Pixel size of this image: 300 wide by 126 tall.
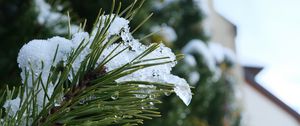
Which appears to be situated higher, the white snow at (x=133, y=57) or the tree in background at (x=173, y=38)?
the tree in background at (x=173, y=38)

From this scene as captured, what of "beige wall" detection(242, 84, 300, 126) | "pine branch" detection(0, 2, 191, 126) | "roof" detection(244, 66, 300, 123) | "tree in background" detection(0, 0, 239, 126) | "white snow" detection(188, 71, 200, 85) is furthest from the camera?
"beige wall" detection(242, 84, 300, 126)

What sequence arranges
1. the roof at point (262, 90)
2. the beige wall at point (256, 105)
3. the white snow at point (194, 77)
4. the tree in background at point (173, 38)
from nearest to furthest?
1. the tree in background at point (173, 38)
2. the white snow at point (194, 77)
3. the beige wall at point (256, 105)
4. the roof at point (262, 90)

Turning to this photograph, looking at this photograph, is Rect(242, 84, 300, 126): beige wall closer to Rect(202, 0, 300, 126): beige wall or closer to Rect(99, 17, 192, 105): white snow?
Rect(202, 0, 300, 126): beige wall

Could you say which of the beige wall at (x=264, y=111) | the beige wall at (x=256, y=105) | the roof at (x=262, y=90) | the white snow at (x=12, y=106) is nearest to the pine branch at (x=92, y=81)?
the white snow at (x=12, y=106)

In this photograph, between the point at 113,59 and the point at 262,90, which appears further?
the point at 262,90

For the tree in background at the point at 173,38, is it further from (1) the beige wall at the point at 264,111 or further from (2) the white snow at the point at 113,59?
(1) the beige wall at the point at 264,111

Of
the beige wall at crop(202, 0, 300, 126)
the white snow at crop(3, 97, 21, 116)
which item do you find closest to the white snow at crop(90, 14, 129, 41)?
the white snow at crop(3, 97, 21, 116)

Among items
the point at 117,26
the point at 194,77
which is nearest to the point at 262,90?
the point at 194,77

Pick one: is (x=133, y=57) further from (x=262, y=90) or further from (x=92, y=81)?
(x=262, y=90)
